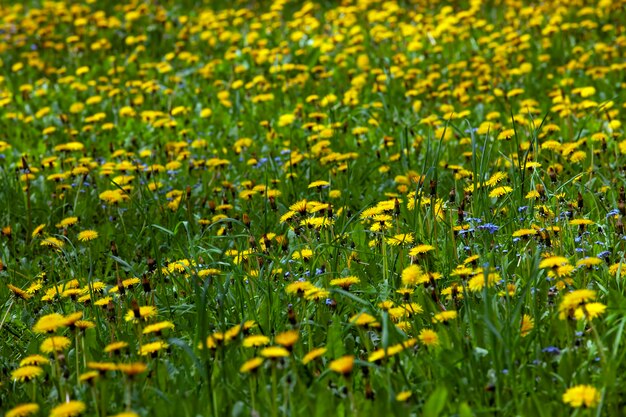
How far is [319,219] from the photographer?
134 inches

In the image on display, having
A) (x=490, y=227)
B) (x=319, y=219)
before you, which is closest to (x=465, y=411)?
(x=490, y=227)

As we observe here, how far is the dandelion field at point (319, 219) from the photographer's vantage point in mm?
2334

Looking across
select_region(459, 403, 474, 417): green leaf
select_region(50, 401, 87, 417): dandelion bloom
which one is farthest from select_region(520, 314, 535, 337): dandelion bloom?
select_region(50, 401, 87, 417): dandelion bloom

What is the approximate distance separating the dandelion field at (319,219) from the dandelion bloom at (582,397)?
1cm

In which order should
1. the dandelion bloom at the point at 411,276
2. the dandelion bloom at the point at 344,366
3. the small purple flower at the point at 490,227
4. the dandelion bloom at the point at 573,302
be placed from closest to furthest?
the dandelion bloom at the point at 344,366, the dandelion bloom at the point at 573,302, the dandelion bloom at the point at 411,276, the small purple flower at the point at 490,227

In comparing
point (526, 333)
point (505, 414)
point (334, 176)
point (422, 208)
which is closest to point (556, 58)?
point (334, 176)

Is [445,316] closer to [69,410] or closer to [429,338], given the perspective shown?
[429,338]

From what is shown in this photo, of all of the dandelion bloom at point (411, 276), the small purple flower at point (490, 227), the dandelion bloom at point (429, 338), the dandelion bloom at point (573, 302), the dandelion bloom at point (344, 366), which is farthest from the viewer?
the small purple flower at point (490, 227)

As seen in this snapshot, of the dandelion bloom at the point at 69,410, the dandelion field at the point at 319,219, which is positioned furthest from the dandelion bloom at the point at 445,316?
the dandelion bloom at the point at 69,410

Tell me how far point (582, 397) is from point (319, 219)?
1545 millimetres

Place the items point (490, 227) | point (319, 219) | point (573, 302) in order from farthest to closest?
point (319, 219), point (490, 227), point (573, 302)

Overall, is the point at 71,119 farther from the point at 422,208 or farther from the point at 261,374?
the point at 261,374

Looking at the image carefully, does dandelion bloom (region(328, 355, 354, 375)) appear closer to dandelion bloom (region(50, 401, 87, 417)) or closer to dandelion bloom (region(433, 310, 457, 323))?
dandelion bloom (region(433, 310, 457, 323))

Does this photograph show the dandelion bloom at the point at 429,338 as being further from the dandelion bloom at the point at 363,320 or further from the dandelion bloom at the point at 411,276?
the dandelion bloom at the point at 411,276
